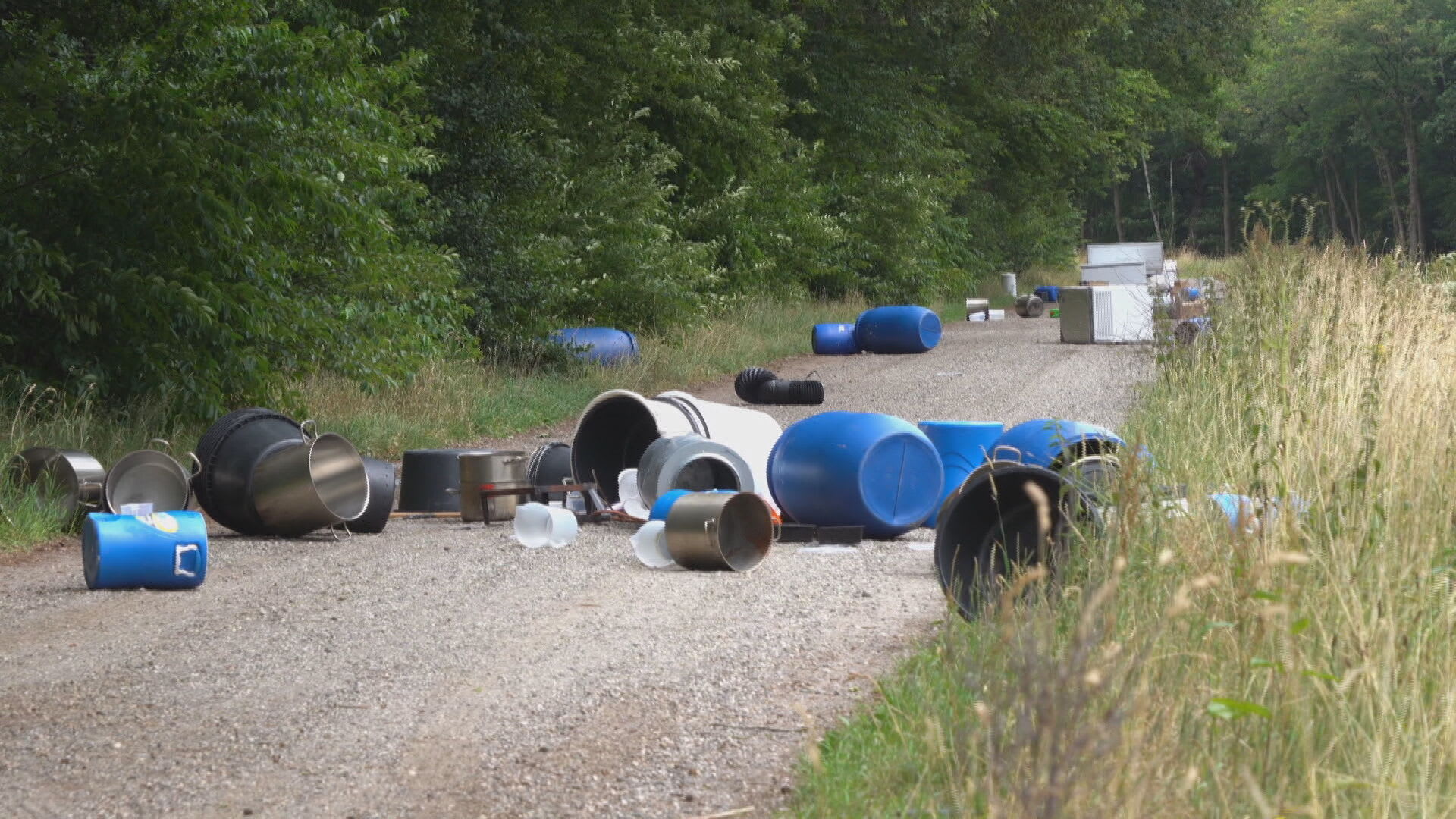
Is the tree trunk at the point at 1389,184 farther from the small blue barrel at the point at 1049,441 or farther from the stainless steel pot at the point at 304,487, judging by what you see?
the stainless steel pot at the point at 304,487

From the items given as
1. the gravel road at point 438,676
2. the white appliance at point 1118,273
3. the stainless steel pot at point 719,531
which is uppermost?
the white appliance at point 1118,273

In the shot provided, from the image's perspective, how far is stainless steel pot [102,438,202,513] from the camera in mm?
9477

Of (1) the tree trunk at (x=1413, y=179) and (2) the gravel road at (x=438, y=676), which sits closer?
(2) the gravel road at (x=438, y=676)

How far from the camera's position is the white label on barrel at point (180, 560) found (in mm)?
8023

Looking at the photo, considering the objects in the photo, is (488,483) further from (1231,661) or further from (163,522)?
(1231,661)

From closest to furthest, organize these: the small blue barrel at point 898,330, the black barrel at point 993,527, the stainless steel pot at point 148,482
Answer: the black barrel at point 993,527
the stainless steel pot at point 148,482
the small blue barrel at point 898,330

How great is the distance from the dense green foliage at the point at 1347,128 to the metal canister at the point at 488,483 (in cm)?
4630

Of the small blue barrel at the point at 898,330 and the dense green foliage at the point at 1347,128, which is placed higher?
the dense green foliage at the point at 1347,128

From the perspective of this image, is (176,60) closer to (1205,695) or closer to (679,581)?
(679,581)

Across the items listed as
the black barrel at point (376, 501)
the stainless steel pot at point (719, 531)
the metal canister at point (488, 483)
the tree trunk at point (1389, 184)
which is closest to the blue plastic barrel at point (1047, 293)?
the tree trunk at point (1389, 184)

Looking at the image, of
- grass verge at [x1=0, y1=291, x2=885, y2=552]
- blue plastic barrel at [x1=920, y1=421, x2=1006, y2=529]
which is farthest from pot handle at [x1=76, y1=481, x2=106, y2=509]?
blue plastic barrel at [x1=920, y1=421, x2=1006, y2=529]

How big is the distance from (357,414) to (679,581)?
6.50m

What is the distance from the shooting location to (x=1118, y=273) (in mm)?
39719

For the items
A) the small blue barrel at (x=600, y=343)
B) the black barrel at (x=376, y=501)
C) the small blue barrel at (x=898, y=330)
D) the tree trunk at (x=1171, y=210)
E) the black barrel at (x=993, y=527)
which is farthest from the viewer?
the tree trunk at (x=1171, y=210)
